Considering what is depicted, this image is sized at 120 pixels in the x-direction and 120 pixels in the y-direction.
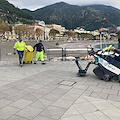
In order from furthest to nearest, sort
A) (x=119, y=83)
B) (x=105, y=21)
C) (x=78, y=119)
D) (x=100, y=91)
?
(x=105, y=21), (x=119, y=83), (x=100, y=91), (x=78, y=119)

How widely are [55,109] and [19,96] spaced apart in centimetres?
136

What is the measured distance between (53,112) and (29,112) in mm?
539

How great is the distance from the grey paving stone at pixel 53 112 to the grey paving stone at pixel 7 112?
67 cm

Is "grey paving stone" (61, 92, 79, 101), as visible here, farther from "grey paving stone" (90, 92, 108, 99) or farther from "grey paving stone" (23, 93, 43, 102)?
"grey paving stone" (23, 93, 43, 102)

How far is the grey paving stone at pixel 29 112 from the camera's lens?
10.7ft

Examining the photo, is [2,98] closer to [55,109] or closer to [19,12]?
[55,109]

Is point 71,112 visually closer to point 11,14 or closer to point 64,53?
point 64,53

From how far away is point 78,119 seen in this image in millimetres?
3160

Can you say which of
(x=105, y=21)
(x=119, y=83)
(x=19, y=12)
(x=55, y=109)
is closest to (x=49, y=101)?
(x=55, y=109)

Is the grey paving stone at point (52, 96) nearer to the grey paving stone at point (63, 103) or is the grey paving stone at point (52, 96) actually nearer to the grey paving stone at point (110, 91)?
the grey paving stone at point (63, 103)

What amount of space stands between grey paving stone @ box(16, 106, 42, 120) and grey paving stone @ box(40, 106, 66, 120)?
169 millimetres

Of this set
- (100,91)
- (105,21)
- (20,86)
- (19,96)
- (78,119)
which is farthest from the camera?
(105,21)

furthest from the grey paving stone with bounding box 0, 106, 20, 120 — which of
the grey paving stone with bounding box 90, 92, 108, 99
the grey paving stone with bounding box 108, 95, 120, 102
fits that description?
the grey paving stone with bounding box 108, 95, 120, 102

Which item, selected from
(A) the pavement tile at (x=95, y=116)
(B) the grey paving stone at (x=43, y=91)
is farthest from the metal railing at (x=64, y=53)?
(A) the pavement tile at (x=95, y=116)
